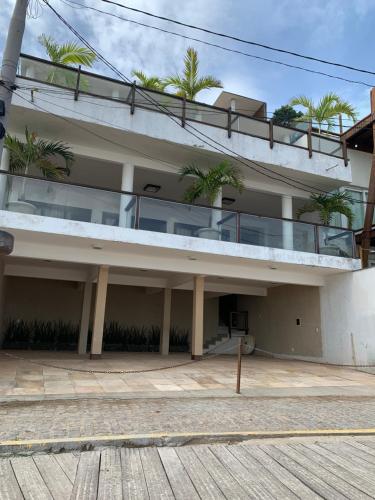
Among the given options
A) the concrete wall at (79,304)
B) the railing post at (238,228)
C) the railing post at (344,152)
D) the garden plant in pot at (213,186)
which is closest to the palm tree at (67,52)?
the garden plant in pot at (213,186)

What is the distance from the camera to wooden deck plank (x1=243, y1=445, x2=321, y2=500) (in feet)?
10.6

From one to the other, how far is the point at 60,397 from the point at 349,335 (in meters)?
9.43

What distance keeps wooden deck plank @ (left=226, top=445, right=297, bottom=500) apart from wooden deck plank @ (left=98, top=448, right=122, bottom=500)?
1.20 metres

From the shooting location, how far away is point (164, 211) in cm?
1076

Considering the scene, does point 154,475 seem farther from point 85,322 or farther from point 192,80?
point 192,80

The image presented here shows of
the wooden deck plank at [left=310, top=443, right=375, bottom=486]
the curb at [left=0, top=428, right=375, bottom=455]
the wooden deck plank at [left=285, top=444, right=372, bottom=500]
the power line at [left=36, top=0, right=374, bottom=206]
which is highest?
the power line at [left=36, top=0, right=374, bottom=206]

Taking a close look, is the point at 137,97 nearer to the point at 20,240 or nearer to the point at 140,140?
the point at 140,140

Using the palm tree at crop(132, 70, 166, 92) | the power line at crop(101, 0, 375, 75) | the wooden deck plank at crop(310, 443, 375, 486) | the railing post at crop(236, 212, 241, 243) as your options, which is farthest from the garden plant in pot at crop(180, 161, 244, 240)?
the wooden deck plank at crop(310, 443, 375, 486)

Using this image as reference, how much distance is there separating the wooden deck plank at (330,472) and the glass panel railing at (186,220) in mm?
7166

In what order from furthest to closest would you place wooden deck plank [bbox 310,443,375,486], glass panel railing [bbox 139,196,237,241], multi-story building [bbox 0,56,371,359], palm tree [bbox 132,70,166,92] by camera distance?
palm tree [bbox 132,70,166,92] → glass panel railing [bbox 139,196,237,241] → multi-story building [bbox 0,56,371,359] → wooden deck plank [bbox 310,443,375,486]

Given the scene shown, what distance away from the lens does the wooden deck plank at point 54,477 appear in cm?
314

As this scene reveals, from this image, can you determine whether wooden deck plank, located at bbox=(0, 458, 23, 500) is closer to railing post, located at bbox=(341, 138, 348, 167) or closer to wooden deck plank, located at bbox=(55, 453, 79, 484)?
wooden deck plank, located at bbox=(55, 453, 79, 484)

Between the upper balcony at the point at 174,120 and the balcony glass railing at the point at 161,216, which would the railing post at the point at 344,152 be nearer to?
the upper balcony at the point at 174,120

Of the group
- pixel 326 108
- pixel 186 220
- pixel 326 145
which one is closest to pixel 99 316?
pixel 186 220
